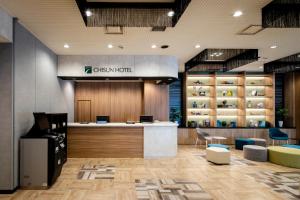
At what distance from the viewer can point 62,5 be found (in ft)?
13.4

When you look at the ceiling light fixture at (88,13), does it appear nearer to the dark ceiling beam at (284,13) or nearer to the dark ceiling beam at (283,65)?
the dark ceiling beam at (284,13)

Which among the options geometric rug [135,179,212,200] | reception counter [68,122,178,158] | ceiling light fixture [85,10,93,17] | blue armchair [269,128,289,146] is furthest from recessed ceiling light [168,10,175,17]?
blue armchair [269,128,289,146]

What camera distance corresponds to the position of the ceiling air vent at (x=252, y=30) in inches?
203

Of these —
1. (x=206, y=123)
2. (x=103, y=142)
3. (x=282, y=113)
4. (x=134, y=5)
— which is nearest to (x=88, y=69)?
(x=103, y=142)

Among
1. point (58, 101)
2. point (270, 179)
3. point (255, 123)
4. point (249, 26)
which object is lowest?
point (270, 179)

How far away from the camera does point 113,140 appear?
7668 millimetres

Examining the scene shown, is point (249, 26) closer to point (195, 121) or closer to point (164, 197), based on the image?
point (164, 197)

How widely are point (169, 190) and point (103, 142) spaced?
3.53 metres

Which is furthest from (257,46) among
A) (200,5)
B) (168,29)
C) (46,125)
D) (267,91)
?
(46,125)

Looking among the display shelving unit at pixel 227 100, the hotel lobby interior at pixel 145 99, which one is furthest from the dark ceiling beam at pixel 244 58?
the display shelving unit at pixel 227 100

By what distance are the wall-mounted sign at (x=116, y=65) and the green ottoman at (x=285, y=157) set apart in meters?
4.13

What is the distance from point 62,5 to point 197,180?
465cm

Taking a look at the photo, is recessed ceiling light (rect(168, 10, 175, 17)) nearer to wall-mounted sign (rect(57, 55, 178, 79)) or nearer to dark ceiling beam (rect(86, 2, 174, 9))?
dark ceiling beam (rect(86, 2, 174, 9))

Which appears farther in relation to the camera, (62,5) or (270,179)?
(270,179)
